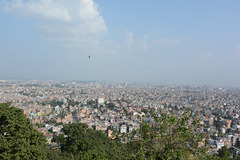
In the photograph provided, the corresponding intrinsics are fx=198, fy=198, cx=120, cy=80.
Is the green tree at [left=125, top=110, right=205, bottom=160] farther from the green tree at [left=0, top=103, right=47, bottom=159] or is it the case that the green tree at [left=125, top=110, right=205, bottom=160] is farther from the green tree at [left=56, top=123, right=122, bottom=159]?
the green tree at [left=56, top=123, right=122, bottom=159]

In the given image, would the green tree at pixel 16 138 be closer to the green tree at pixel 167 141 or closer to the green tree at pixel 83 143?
the green tree at pixel 167 141

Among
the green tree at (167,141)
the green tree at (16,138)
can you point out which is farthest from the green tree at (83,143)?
the green tree at (167,141)

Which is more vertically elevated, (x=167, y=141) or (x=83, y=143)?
(x=167, y=141)

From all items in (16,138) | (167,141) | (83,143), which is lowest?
(83,143)

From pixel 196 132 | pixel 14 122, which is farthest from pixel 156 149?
pixel 14 122

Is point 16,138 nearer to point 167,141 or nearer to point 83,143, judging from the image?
point 167,141

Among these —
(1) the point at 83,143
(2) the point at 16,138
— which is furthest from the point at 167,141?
(1) the point at 83,143

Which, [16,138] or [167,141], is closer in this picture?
[167,141]

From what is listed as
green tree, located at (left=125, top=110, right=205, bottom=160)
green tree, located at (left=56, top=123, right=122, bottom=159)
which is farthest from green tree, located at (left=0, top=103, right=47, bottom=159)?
green tree, located at (left=56, top=123, right=122, bottom=159)

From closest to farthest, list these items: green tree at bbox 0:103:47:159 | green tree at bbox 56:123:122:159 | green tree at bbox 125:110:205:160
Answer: green tree at bbox 125:110:205:160 → green tree at bbox 0:103:47:159 → green tree at bbox 56:123:122:159
